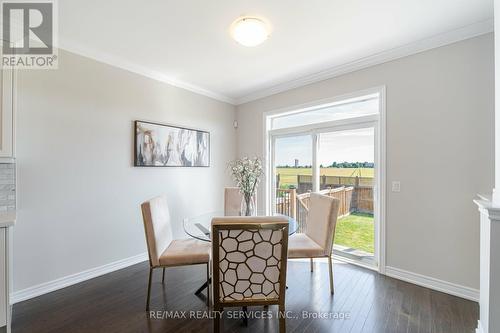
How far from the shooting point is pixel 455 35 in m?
2.25

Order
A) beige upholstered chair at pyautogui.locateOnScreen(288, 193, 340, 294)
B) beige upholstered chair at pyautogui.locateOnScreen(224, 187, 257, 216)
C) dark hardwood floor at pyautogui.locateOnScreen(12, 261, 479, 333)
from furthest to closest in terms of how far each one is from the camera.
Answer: beige upholstered chair at pyautogui.locateOnScreen(224, 187, 257, 216) → beige upholstered chair at pyautogui.locateOnScreen(288, 193, 340, 294) → dark hardwood floor at pyautogui.locateOnScreen(12, 261, 479, 333)

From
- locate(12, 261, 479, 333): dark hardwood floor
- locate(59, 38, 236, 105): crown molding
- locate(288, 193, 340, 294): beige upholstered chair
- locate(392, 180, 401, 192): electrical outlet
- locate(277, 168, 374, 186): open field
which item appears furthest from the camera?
locate(277, 168, 374, 186): open field

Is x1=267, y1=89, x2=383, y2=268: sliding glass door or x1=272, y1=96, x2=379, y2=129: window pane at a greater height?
x1=272, y1=96, x2=379, y2=129: window pane

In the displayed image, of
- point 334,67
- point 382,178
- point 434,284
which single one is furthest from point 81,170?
point 434,284

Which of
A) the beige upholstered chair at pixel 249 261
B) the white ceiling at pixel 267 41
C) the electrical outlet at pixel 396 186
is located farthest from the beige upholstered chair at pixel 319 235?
the white ceiling at pixel 267 41

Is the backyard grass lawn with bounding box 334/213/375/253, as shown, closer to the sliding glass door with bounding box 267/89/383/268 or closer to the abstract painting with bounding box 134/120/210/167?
the sliding glass door with bounding box 267/89/383/268

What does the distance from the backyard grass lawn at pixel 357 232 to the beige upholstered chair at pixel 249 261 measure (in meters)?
1.94

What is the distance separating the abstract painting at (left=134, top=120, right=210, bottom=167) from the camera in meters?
3.07

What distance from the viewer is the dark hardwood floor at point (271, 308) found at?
1819 millimetres

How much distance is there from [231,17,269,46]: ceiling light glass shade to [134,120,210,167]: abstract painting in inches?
69.8

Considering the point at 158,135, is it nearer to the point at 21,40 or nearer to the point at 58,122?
the point at 58,122

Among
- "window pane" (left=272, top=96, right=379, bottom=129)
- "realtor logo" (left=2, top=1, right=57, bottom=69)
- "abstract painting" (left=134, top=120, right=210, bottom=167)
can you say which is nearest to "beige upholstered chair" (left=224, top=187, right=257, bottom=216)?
"abstract painting" (left=134, top=120, right=210, bottom=167)

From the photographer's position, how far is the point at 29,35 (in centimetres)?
224

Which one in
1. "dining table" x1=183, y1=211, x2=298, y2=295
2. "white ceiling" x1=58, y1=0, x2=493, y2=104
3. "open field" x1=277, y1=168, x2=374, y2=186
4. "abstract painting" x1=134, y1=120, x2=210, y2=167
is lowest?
"dining table" x1=183, y1=211, x2=298, y2=295
